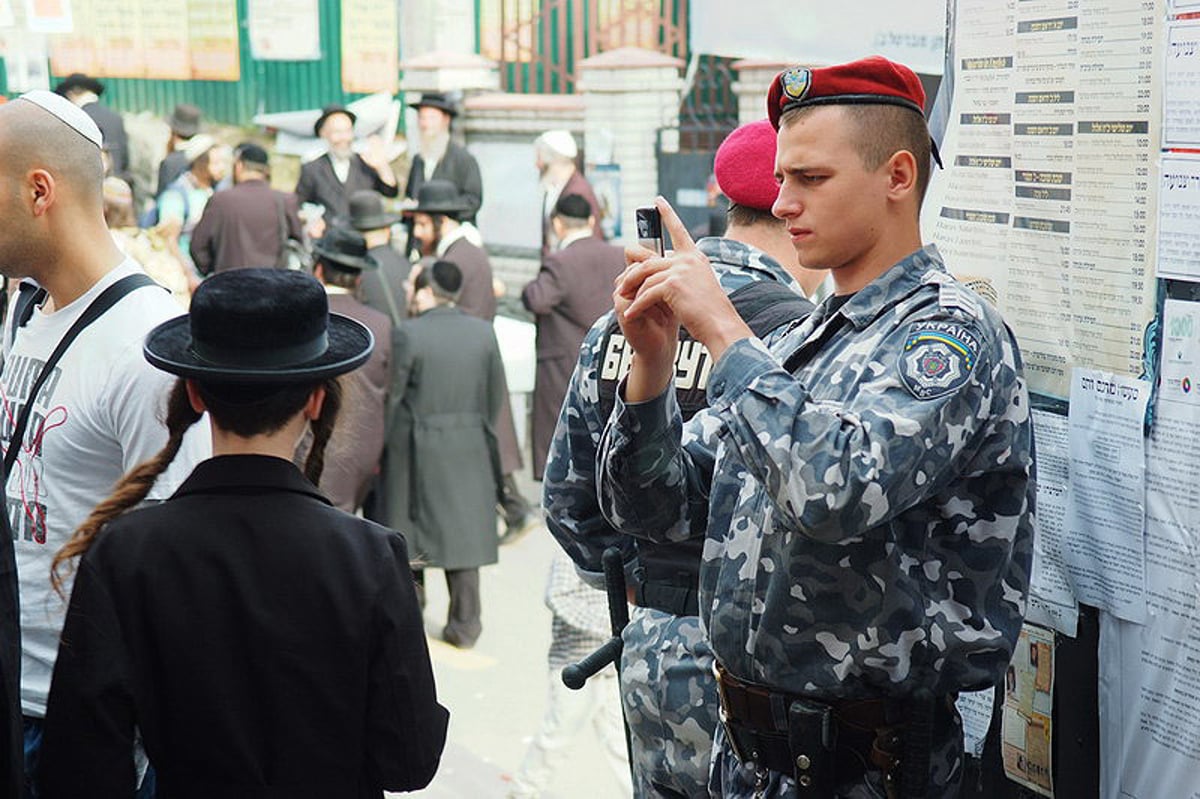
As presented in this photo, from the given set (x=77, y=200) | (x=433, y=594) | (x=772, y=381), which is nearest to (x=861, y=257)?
(x=772, y=381)

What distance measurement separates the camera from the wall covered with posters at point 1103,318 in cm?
277

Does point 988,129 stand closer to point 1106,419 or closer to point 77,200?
point 1106,419

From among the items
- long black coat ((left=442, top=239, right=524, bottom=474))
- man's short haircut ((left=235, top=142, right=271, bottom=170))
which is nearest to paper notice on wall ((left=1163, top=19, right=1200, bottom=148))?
long black coat ((left=442, top=239, right=524, bottom=474))

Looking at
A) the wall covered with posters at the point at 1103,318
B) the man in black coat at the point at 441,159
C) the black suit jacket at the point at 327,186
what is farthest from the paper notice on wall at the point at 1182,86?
the black suit jacket at the point at 327,186

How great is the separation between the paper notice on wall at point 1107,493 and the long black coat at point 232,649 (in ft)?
4.55

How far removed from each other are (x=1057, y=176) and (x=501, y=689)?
164 inches

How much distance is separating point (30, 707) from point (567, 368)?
19.8ft

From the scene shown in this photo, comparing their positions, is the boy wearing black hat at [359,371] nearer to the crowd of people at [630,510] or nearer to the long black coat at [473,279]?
the long black coat at [473,279]

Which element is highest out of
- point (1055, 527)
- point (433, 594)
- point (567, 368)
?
point (1055, 527)

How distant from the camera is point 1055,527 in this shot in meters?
3.08

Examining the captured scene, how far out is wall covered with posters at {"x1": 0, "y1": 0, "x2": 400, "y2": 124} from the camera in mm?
17891

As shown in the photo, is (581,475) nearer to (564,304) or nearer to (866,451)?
(866,451)

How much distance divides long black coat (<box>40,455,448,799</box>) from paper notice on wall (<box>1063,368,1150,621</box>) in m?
1.39

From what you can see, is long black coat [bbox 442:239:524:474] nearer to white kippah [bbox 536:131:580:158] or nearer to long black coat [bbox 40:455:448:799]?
white kippah [bbox 536:131:580:158]
